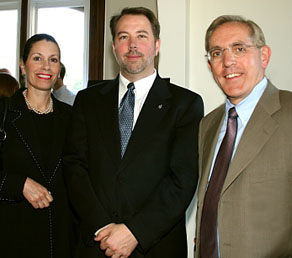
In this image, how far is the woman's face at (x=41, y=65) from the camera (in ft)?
7.88

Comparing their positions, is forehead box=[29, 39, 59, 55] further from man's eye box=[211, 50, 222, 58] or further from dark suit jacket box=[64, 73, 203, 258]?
man's eye box=[211, 50, 222, 58]

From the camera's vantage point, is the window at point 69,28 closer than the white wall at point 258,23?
No

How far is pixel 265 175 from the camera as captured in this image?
162cm

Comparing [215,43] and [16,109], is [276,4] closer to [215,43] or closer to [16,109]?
[215,43]

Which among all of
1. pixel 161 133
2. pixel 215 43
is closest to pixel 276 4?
pixel 215 43

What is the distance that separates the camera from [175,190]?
6.20 ft

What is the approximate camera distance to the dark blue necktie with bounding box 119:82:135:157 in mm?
2010

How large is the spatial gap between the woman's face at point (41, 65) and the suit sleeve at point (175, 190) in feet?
3.05

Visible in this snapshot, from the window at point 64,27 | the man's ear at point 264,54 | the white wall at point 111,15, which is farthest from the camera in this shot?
the window at point 64,27

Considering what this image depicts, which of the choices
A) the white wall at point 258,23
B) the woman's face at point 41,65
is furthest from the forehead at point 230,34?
the white wall at point 258,23

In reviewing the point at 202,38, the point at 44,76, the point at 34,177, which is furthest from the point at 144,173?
the point at 202,38

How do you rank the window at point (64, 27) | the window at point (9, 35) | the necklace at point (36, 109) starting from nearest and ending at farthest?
1. the necklace at point (36, 109)
2. the window at point (64, 27)
3. the window at point (9, 35)

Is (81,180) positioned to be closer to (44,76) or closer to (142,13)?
(44,76)

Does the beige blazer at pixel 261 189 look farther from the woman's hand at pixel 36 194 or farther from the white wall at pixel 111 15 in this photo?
the white wall at pixel 111 15
